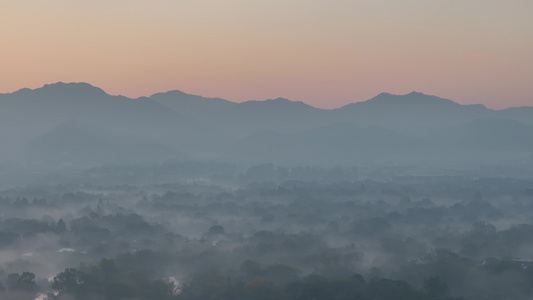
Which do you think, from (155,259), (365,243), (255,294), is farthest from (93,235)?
(255,294)

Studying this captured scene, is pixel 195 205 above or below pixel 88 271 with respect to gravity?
below

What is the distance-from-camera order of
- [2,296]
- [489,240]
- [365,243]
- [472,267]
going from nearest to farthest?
[2,296] < [472,267] < [489,240] < [365,243]

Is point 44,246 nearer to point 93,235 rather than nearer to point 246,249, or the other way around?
point 93,235

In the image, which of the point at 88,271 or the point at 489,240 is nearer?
the point at 88,271

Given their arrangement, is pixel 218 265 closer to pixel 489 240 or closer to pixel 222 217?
pixel 489 240

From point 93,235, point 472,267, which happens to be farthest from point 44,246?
point 472,267

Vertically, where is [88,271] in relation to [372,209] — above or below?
above

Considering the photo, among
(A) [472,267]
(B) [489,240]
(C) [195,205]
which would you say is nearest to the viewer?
(A) [472,267]

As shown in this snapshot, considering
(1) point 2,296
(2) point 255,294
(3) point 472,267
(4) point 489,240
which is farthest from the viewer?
(4) point 489,240

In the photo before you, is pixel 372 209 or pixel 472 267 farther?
pixel 372 209
